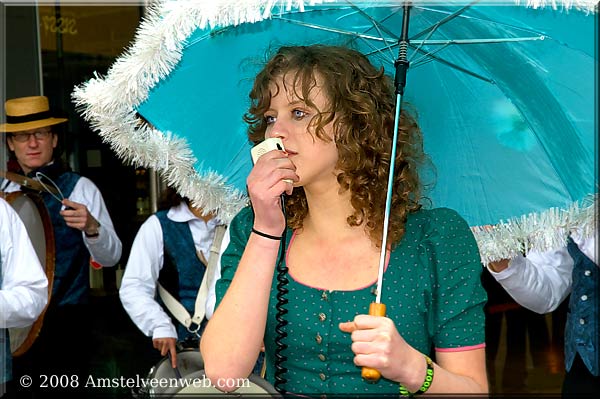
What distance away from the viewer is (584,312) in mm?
2891

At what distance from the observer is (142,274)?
3781 millimetres

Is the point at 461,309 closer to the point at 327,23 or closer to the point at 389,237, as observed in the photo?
the point at 389,237

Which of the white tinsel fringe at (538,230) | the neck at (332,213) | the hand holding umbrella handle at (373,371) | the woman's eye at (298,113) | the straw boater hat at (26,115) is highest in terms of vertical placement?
the straw boater hat at (26,115)

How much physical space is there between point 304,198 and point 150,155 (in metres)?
0.43

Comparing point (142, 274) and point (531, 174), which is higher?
point (531, 174)

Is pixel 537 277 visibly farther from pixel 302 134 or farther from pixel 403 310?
pixel 302 134

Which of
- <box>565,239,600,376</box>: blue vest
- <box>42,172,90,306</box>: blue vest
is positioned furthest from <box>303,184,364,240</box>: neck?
<box>42,172,90,306</box>: blue vest

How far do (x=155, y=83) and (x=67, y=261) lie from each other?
8.62 ft

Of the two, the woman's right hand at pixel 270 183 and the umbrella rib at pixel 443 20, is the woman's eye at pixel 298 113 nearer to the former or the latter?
the woman's right hand at pixel 270 183

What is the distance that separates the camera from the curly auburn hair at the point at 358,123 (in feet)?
6.16

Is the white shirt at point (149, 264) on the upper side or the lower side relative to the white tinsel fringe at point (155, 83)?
lower

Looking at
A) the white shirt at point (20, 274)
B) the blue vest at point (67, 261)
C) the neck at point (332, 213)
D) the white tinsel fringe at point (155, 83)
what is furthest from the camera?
the blue vest at point (67, 261)

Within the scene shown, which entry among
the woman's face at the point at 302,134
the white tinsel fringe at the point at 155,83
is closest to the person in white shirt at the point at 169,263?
the white tinsel fringe at the point at 155,83

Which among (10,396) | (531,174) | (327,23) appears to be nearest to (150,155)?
(327,23)
